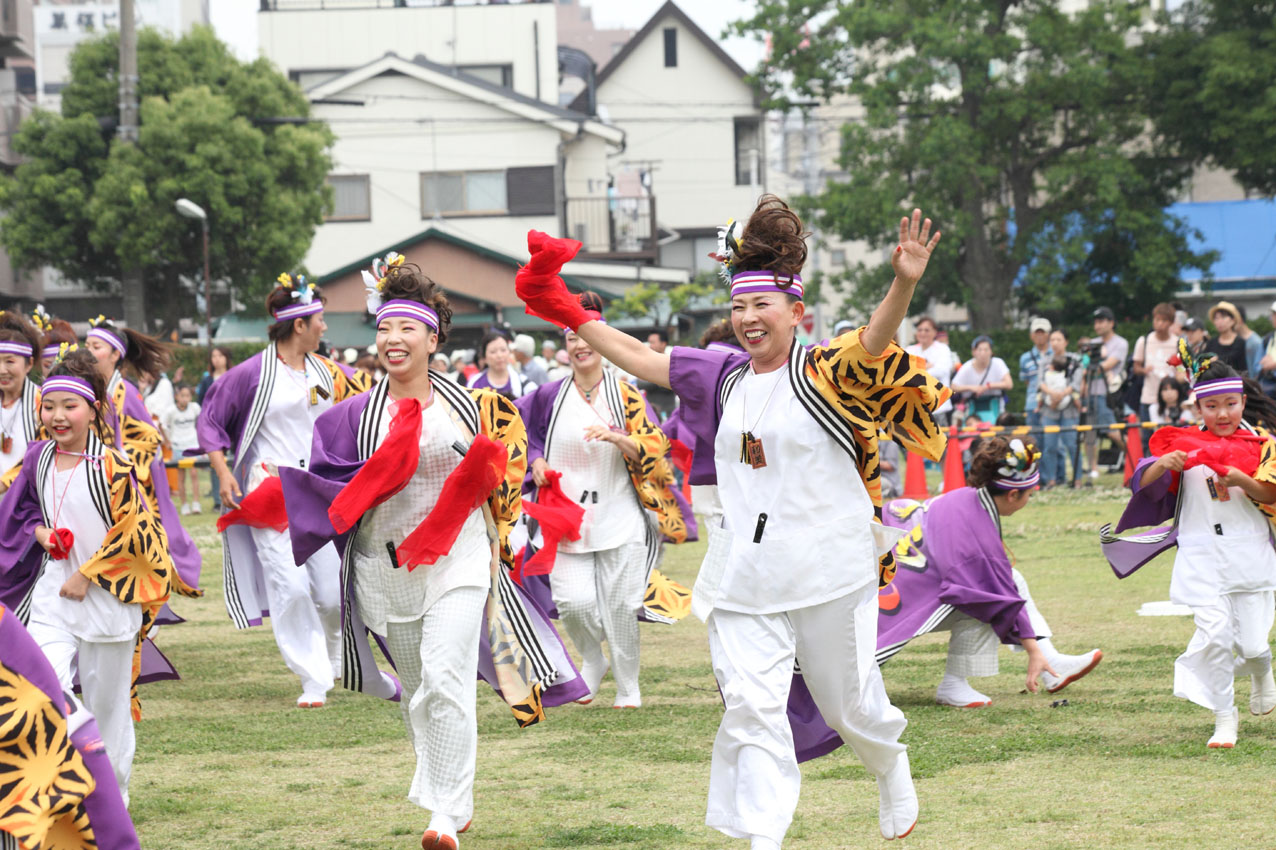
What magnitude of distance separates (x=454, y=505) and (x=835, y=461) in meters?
1.44

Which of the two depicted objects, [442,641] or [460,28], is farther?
[460,28]

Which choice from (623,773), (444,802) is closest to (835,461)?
(444,802)

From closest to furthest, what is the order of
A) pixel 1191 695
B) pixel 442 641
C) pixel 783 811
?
pixel 783 811 → pixel 442 641 → pixel 1191 695

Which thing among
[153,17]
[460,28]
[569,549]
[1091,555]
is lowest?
[1091,555]

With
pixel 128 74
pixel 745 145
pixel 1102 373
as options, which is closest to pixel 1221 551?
pixel 1102 373

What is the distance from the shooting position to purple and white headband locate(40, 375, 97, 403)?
19.6 feet

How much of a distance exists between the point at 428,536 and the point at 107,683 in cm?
148

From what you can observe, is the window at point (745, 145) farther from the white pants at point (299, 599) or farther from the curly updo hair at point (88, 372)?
the curly updo hair at point (88, 372)

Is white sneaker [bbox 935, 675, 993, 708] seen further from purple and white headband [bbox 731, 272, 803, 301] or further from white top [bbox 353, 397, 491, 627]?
purple and white headband [bbox 731, 272, 803, 301]

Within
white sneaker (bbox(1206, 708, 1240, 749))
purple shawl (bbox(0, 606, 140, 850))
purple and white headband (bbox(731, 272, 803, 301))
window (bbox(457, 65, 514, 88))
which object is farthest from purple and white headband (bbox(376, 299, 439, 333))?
window (bbox(457, 65, 514, 88))

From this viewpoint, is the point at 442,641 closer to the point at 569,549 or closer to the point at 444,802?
the point at 444,802

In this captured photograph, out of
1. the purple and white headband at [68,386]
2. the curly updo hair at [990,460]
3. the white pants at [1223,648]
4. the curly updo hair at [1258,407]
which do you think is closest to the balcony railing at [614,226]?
the curly updo hair at [990,460]

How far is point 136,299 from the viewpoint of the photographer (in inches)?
1138

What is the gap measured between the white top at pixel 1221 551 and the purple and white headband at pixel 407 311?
3.38 m
